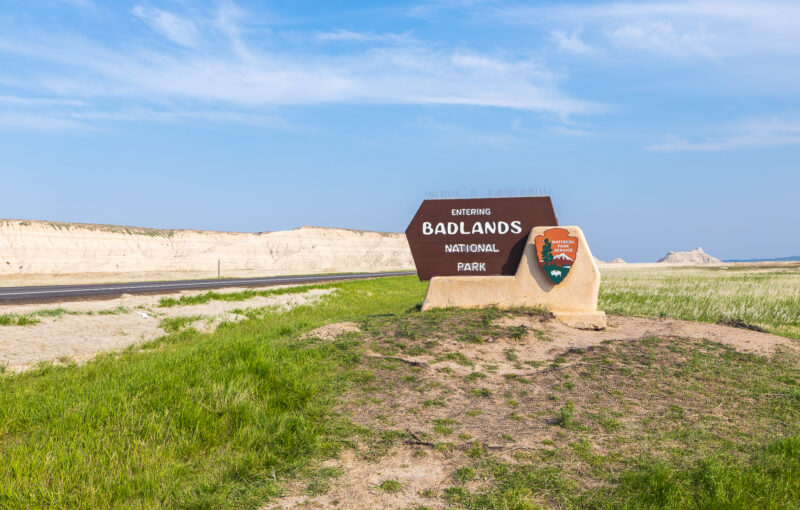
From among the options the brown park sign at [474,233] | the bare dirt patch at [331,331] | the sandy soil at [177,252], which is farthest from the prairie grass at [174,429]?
the sandy soil at [177,252]

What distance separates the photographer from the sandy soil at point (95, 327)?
30.5 ft

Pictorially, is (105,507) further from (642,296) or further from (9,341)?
(642,296)

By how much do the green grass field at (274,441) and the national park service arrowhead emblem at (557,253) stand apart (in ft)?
11.5

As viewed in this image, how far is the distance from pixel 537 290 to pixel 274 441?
24.5ft

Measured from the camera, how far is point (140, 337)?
11.4 metres

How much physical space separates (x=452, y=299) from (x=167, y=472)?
7870 mm

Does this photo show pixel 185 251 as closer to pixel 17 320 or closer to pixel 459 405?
pixel 17 320

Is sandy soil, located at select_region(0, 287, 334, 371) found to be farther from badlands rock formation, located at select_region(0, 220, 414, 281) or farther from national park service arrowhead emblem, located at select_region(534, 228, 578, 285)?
badlands rock formation, located at select_region(0, 220, 414, 281)

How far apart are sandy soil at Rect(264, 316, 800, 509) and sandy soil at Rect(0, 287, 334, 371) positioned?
5.00 meters

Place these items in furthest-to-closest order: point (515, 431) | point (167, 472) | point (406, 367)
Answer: point (406, 367) → point (515, 431) → point (167, 472)

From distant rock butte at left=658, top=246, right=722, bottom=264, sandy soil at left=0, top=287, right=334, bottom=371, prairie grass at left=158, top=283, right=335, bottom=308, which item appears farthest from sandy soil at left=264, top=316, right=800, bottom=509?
distant rock butte at left=658, top=246, right=722, bottom=264

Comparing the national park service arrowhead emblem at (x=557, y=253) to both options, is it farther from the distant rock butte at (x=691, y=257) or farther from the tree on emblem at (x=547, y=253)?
the distant rock butte at (x=691, y=257)

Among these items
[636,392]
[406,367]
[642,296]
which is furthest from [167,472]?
[642,296]

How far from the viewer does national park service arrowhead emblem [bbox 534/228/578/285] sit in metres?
10.7
